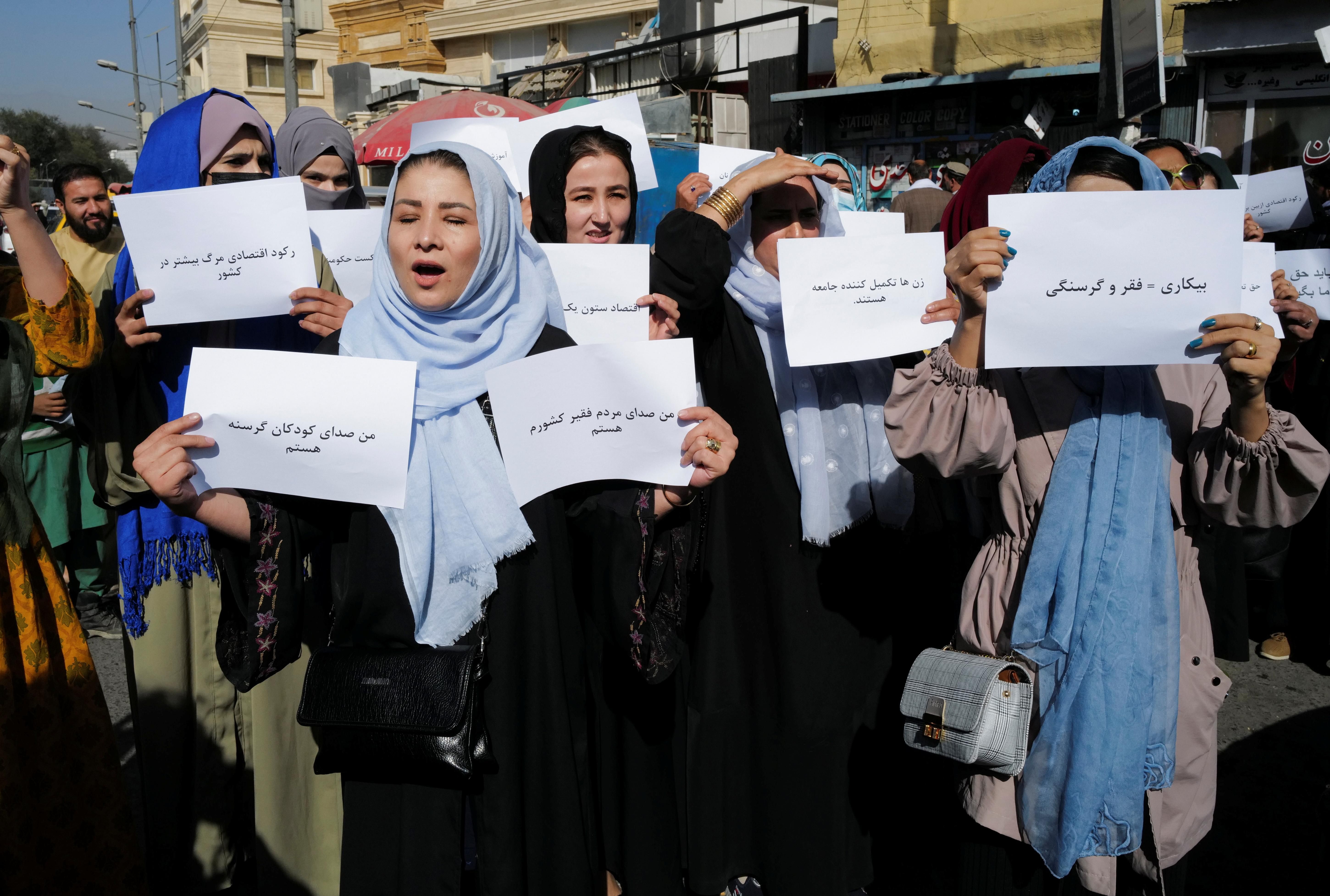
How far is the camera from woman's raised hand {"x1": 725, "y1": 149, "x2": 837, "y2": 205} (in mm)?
2543

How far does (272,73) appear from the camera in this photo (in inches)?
1384

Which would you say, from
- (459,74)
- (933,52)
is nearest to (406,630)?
(933,52)

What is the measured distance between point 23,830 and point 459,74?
27.7 m

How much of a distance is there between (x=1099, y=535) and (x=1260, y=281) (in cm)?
100

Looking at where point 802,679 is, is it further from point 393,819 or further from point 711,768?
point 393,819

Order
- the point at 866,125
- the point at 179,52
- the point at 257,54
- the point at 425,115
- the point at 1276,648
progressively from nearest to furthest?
the point at 1276,648 → the point at 425,115 → the point at 866,125 → the point at 179,52 → the point at 257,54

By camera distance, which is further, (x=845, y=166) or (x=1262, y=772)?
(x=1262, y=772)

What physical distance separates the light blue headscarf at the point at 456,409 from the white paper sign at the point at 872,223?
4.50 ft

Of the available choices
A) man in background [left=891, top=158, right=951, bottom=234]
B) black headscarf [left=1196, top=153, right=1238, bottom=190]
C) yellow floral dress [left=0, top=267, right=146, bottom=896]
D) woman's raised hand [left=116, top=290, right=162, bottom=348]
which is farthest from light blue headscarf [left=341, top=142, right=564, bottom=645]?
man in background [left=891, top=158, right=951, bottom=234]

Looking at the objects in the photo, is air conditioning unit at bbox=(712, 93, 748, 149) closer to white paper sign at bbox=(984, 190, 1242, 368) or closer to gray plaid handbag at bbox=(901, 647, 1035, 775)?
white paper sign at bbox=(984, 190, 1242, 368)

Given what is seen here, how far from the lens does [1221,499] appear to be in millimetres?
1996

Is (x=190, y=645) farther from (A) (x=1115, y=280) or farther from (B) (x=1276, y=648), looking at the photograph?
(B) (x=1276, y=648)

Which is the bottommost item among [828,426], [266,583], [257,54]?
[266,583]

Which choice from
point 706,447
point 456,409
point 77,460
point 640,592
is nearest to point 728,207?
point 706,447
